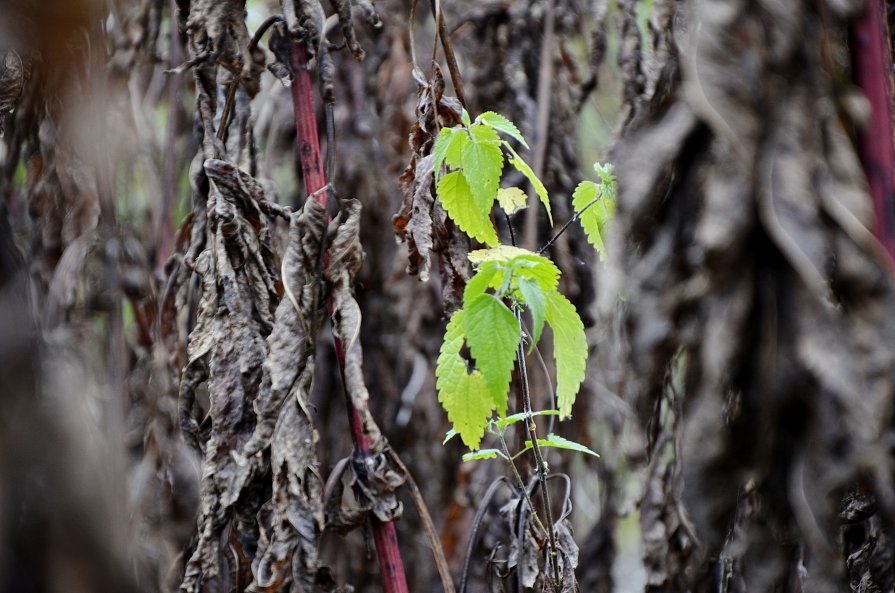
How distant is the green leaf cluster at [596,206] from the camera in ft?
3.31

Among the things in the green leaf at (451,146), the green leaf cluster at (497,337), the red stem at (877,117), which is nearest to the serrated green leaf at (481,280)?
the green leaf cluster at (497,337)

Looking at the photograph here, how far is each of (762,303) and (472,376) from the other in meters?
0.42

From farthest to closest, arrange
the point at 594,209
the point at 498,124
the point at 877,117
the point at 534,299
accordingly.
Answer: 1. the point at 594,209
2. the point at 498,124
3. the point at 534,299
4. the point at 877,117

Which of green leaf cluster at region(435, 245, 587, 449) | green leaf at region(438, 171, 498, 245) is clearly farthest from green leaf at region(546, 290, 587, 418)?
green leaf at region(438, 171, 498, 245)

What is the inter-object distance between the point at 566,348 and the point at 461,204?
0.18m

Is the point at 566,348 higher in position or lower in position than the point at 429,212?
lower

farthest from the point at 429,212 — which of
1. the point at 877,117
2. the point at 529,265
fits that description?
the point at 877,117

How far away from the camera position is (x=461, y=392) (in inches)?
34.5

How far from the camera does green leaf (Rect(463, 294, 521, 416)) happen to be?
2.64ft

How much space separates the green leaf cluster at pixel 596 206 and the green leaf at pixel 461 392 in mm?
228

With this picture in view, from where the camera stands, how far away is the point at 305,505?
86 centimetres

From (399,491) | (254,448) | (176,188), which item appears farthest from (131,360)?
(254,448)

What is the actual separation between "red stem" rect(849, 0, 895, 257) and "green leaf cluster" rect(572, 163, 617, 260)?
480 mm

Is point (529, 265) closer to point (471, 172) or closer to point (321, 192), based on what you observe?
point (471, 172)
